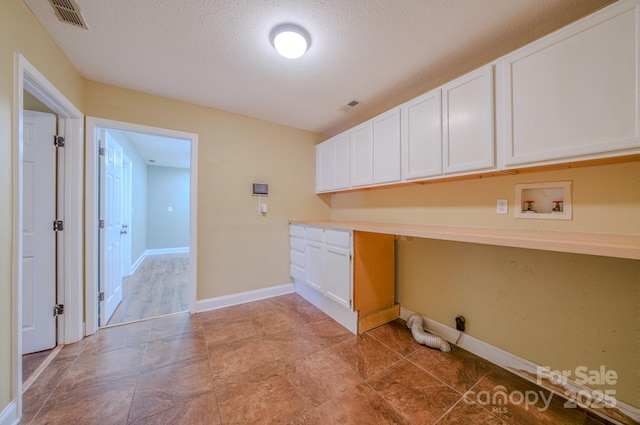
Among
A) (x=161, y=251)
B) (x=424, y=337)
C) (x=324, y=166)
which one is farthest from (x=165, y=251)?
(x=424, y=337)

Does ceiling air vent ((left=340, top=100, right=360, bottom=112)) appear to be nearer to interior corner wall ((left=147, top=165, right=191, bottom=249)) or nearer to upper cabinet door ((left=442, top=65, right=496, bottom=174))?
upper cabinet door ((left=442, top=65, right=496, bottom=174))

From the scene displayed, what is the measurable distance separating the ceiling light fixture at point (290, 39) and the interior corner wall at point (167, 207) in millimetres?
6164

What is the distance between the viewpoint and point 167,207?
637cm

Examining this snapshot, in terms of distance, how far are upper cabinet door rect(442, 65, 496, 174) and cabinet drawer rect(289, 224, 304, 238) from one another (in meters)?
1.77

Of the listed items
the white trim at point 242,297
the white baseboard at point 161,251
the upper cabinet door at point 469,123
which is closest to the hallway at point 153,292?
the white trim at point 242,297

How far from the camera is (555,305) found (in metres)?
1.48

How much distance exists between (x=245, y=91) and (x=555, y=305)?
308cm

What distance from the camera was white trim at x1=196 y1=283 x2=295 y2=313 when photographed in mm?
2650

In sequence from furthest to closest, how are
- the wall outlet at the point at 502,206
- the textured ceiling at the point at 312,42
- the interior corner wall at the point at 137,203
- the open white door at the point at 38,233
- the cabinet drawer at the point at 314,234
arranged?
the interior corner wall at the point at 137,203
the cabinet drawer at the point at 314,234
the open white door at the point at 38,233
the wall outlet at the point at 502,206
the textured ceiling at the point at 312,42

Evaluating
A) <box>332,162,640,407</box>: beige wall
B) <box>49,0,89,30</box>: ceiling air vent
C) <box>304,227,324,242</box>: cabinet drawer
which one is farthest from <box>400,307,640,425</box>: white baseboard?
<box>49,0,89,30</box>: ceiling air vent

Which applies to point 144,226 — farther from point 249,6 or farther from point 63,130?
point 249,6

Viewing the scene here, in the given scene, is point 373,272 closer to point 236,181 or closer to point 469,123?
point 469,123

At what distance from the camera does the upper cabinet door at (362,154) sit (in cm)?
246

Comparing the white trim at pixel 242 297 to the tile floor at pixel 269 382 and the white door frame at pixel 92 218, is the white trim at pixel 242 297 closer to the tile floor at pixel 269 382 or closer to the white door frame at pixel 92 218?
the tile floor at pixel 269 382
